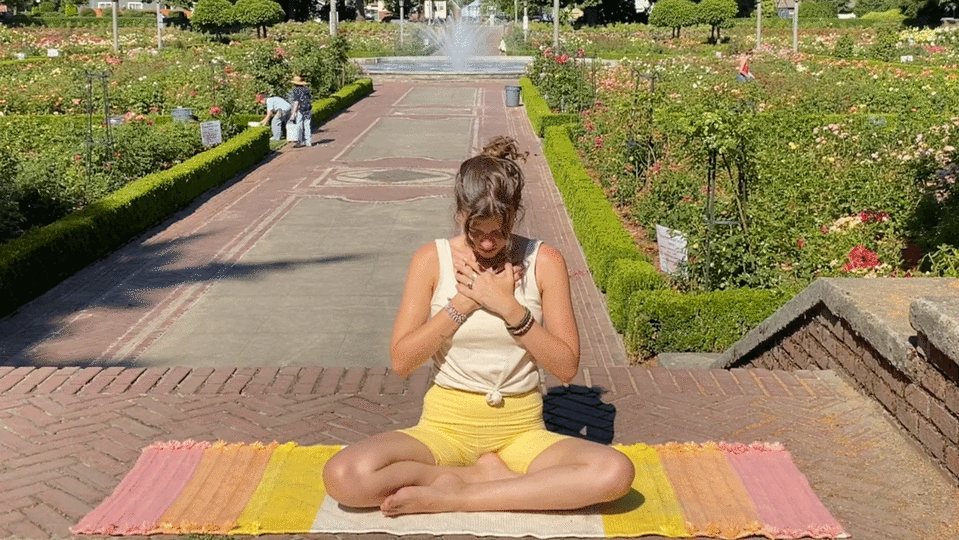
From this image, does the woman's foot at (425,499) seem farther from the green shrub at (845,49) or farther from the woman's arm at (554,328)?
the green shrub at (845,49)

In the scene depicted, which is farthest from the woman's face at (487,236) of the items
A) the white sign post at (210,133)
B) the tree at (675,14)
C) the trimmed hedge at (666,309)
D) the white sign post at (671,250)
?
the tree at (675,14)

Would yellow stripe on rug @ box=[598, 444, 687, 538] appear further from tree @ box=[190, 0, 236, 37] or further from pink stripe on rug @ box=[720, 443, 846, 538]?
tree @ box=[190, 0, 236, 37]

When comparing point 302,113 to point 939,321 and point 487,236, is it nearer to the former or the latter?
point 487,236

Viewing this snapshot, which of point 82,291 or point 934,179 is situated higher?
point 934,179

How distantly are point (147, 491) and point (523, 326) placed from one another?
4.97 ft

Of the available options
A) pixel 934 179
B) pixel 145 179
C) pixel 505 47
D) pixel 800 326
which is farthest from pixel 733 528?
pixel 505 47

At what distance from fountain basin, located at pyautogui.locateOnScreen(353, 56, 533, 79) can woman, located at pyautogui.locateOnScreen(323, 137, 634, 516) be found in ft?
106

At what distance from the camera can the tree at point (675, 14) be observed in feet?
169

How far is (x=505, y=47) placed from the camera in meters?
50.5

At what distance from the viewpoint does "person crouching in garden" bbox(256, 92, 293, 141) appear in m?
19.6

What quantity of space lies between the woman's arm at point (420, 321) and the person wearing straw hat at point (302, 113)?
51.0ft

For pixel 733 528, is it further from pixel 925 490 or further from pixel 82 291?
pixel 82 291

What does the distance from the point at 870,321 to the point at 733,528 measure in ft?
4.84

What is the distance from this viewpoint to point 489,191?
11.3 feet
